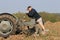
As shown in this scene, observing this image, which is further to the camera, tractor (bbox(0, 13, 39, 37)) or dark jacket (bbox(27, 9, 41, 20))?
dark jacket (bbox(27, 9, 41, 20))

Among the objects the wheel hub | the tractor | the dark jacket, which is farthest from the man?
the wheel hub

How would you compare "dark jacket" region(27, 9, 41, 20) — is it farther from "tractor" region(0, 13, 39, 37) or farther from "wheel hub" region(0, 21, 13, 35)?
"wheel hub" region(0, 21, 13, 35)

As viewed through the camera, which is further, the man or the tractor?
the man

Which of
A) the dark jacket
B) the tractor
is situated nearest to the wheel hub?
the tractor

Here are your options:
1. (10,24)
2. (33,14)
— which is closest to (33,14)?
(33,14)

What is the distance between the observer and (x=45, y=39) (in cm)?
1293

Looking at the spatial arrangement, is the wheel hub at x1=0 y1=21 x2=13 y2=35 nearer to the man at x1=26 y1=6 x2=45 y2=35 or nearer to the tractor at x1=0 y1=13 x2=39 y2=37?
the tractor at x1=0 y1=13 x2=39 y2=37

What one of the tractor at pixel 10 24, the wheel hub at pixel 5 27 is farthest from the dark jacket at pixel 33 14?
the wheel hub at pixel 5 27

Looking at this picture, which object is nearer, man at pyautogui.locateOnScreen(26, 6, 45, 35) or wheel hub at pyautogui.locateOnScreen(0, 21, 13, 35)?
wheel hub at pyautogui.locateOnScreen(0, 21, 13, 35)

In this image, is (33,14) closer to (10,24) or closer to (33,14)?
(33,14)

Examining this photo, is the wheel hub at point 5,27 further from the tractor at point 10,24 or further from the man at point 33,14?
the man at point 33,14

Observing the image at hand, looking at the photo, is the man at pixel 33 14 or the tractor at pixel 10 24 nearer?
the tractor at pixel 10 24

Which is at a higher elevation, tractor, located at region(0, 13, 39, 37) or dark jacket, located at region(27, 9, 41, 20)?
dark jacket, located at region(27, 9, 41, 20)

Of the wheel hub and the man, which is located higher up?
the man
